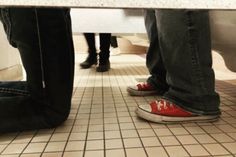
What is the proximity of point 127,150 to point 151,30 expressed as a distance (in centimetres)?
62

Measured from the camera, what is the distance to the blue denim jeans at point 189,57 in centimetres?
70

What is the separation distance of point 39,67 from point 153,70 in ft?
1.85

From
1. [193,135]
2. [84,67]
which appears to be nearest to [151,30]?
[193,135]

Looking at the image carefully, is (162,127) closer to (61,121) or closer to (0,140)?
(61,121)

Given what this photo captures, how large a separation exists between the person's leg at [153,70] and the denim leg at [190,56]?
334 mm

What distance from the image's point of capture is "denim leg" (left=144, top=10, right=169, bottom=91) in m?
1.09

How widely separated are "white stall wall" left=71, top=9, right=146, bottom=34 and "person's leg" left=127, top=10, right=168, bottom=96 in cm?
16

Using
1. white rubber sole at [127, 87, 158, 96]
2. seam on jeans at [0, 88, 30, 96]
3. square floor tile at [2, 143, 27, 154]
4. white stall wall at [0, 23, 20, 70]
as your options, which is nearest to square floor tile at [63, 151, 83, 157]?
square floor tile at [2, 143, 27, 154]

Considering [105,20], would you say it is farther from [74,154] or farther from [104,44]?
[74,154]

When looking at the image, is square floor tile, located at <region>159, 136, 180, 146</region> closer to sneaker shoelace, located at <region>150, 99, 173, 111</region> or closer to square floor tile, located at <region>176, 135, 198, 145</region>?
square floor tile, located at <region>176, 135, 198, 145</region>

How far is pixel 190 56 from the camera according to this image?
714 mm

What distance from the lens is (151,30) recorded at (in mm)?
1097

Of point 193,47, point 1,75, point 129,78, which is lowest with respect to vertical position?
point 129,78

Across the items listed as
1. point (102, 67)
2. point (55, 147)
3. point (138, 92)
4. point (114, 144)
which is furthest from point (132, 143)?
point (102, 67)
